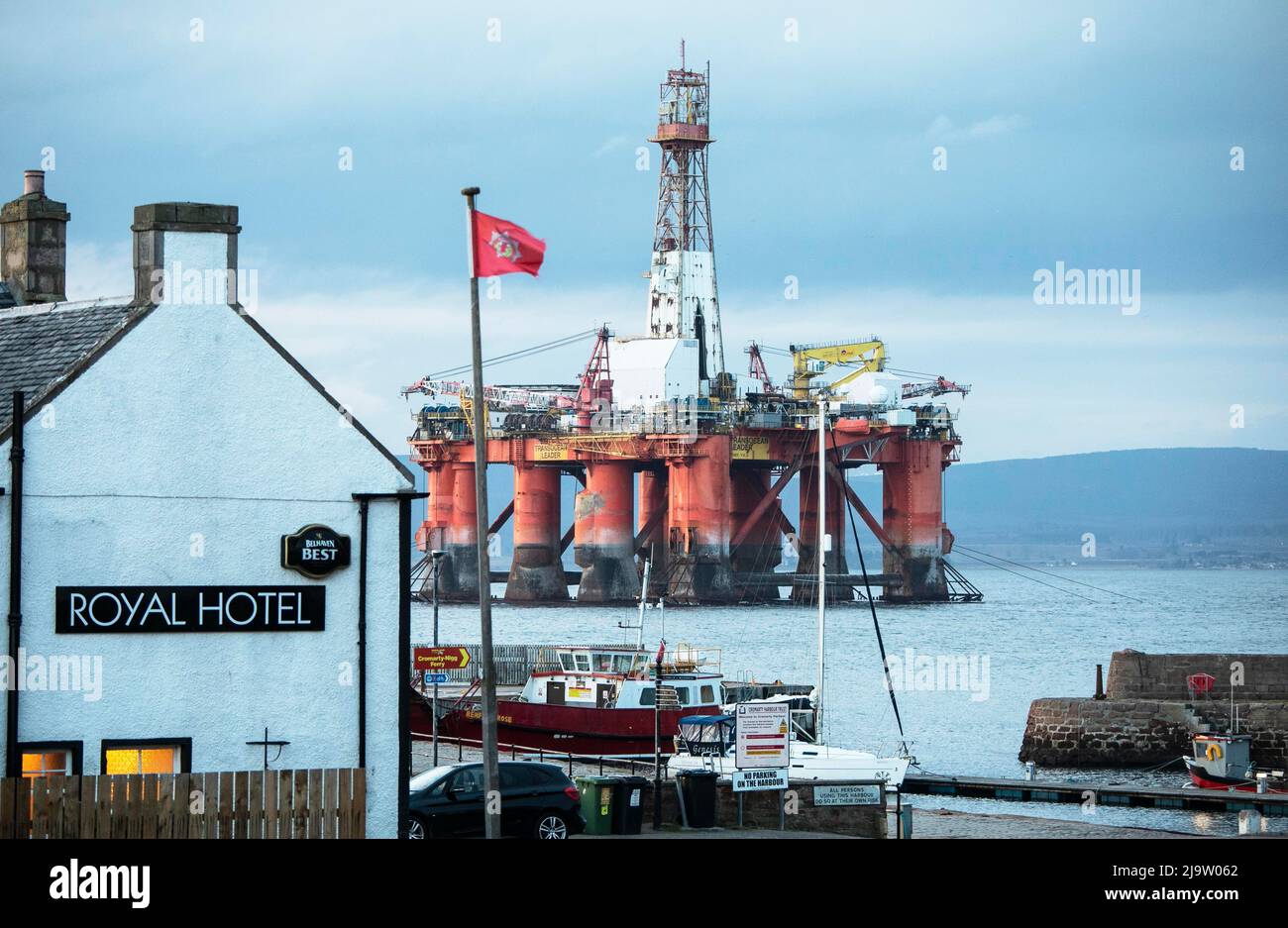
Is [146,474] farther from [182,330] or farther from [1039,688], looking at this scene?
[1039,688]

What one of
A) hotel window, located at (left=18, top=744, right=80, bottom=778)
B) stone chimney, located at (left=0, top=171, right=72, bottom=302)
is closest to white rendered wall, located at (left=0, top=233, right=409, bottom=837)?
hotel window, located at (left=18, top=744, right=80, bottom=778)

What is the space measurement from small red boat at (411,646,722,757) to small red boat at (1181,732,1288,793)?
519 inches

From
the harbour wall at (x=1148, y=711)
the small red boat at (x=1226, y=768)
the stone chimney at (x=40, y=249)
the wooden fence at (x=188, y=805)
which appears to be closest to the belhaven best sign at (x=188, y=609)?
the wooden fence at (x=188, y=805)

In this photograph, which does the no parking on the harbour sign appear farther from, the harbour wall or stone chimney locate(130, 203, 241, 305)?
the harbour wall

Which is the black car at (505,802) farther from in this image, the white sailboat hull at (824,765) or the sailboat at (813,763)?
the white sailboat hull at (824,765)

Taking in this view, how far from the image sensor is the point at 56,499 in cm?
2217

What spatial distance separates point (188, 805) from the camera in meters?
19.1

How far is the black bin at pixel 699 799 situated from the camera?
3000 cm

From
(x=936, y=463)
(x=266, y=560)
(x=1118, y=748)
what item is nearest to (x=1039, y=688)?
(x=1118, y=748)

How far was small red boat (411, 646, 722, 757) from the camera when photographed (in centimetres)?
4928

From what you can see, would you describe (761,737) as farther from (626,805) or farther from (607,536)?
(607,536)

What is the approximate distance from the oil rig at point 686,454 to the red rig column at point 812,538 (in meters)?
0.34
